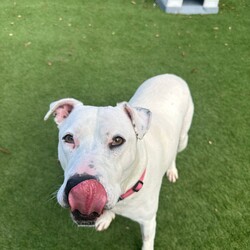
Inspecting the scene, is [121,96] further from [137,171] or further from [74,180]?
[74,180]

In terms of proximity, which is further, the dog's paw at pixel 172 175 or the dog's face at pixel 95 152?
the dog's paw at pixel 172 175

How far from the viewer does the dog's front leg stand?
2750mm

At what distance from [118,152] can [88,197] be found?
13.8 inches

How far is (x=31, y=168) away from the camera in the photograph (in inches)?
142

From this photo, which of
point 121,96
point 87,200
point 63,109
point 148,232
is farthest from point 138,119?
point 121,96

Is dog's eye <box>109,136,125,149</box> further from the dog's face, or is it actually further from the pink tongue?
the pink tongue

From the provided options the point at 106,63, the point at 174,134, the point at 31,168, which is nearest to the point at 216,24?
the point at 106,63

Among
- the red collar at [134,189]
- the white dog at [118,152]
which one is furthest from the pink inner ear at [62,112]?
the red collar at [134,189]

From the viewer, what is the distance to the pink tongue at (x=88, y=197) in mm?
1802

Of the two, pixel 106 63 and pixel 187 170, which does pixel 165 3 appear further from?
pixel 187 170

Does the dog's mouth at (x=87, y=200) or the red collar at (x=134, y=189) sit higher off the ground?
the dog's mouth at (x=87, y=200)

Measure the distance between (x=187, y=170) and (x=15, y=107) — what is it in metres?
2.08

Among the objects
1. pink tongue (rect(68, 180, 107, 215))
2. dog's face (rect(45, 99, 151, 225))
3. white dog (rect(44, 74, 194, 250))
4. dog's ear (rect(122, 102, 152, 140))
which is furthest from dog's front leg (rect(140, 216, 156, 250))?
pink tongue (rect(68, 180, 107, 215))

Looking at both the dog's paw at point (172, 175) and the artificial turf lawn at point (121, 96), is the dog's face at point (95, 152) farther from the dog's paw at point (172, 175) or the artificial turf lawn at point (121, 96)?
the dog's paw at point (172, 175)
